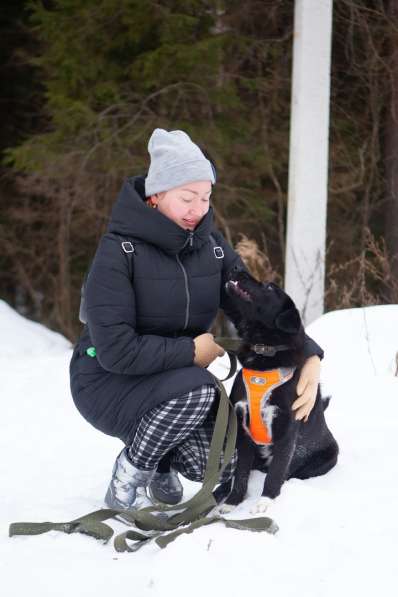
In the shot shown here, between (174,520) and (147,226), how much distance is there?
1036mm

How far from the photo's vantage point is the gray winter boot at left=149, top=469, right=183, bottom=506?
9.83 ft

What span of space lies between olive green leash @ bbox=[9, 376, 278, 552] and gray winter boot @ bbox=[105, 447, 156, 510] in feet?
0.35

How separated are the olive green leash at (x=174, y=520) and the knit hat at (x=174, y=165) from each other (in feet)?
2.46

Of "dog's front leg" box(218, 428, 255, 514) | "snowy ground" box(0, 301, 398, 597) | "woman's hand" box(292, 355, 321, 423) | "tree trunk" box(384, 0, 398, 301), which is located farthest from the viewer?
"tree trunk" box(384, 0, 398, 301)

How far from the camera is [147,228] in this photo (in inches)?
108

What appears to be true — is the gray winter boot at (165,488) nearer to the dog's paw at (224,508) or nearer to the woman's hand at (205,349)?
the dog's paw at (224,508)

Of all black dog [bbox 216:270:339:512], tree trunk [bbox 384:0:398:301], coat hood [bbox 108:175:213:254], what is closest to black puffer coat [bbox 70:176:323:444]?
coat hood [bbox 108:175:213:254]

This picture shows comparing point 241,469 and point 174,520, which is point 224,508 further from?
point 174,520

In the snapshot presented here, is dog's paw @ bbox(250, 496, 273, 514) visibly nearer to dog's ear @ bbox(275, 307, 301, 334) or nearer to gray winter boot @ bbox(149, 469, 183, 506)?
gray winter boot @ bbox(149, 469, 183, 506)

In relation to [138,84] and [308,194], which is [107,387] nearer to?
[308,194]

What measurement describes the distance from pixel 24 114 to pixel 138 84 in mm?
3346

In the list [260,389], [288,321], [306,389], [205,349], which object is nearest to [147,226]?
[205,349]

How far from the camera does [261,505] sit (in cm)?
269

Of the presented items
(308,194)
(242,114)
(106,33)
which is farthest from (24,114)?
(308,194)
